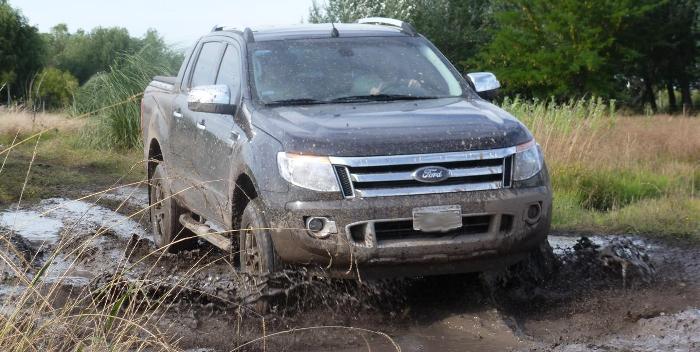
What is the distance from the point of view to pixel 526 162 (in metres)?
6.40

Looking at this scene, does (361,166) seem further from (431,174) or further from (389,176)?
(431,174)

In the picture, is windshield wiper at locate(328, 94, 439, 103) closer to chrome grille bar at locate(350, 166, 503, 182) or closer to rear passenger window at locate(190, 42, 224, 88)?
chrome grille bar at locate(350, 166, 503, 182)

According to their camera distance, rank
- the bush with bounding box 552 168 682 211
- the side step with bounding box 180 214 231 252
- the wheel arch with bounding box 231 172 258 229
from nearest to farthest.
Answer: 1. the wheel arch with bounding box 231 172 258 229
2. the side step with bounding box 180 214 231 252
3. the bush with bounding box 552 168 682 211

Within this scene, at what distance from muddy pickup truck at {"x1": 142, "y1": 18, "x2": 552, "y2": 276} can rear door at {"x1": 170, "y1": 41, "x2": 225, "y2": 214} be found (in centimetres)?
23

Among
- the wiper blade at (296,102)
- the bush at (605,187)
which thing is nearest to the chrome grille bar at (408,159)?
the wiper blade at (296,102)

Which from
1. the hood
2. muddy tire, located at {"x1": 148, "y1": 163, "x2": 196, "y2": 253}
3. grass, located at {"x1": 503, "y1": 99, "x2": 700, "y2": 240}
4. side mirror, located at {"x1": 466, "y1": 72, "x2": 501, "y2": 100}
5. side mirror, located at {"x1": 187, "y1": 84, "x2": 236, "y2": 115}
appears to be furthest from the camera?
grass, located at {"x1": 503, "y1": 99, "x2": 700, "y2": 240}

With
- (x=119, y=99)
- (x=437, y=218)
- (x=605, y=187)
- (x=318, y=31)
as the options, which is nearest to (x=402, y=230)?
(x=437, y=218)

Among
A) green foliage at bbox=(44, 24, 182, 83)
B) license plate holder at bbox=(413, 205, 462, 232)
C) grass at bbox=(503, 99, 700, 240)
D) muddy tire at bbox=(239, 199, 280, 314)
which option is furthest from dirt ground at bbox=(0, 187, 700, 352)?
green foliage at bbox=(44, 24, 182, 83)

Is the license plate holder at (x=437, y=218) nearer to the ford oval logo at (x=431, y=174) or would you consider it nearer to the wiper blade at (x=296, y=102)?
the ford oval logo at (x=431, y=174)

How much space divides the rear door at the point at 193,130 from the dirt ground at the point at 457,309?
2.36 feet

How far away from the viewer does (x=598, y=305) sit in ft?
22.5

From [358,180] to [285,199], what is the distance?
1.34 ft

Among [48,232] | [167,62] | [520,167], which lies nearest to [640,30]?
[167,62]

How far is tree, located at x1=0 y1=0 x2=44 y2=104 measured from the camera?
69625 millimetres
